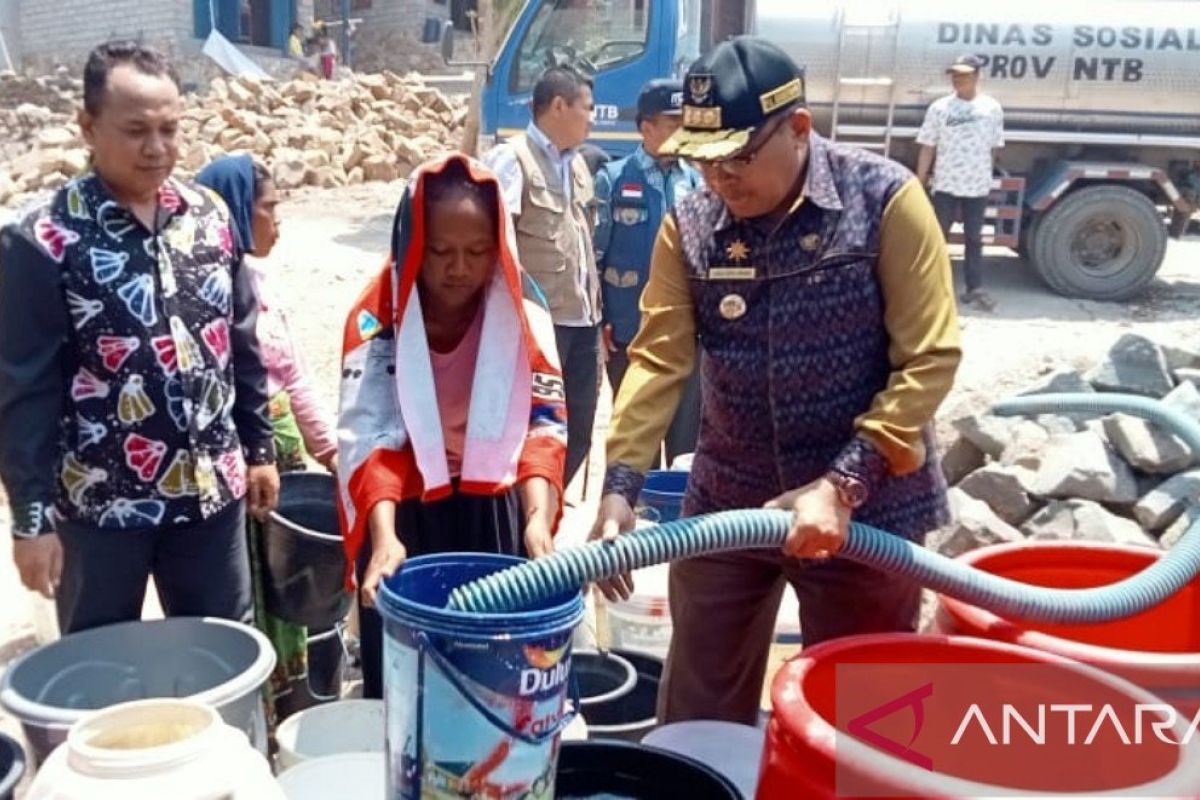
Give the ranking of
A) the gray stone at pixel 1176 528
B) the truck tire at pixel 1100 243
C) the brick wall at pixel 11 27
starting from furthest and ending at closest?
the brick wall at pixel 11 27 < the truck tire at pixel 1100 243 < the gray stone at pixel 1176 528

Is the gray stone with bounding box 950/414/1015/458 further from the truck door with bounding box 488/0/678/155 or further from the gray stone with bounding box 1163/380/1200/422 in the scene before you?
the truck door with bounding box 488/0/678/155

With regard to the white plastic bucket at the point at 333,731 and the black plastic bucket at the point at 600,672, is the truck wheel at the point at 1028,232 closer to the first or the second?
the black plastic bucket at the point at 600,672

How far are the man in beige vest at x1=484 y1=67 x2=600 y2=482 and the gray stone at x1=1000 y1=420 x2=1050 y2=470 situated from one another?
1678 mm

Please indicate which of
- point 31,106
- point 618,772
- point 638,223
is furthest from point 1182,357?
point 31,106

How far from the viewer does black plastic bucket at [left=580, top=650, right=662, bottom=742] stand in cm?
270

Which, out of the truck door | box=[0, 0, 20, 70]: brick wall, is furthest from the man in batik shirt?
box=[0, 0, 20, 70]: brick wall

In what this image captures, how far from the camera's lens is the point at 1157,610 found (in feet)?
7.79

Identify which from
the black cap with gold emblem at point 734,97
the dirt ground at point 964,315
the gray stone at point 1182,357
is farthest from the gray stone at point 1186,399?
the black cap with gold emblem at point 734,97

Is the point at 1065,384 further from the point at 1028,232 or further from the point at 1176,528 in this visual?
the point at 1028,232

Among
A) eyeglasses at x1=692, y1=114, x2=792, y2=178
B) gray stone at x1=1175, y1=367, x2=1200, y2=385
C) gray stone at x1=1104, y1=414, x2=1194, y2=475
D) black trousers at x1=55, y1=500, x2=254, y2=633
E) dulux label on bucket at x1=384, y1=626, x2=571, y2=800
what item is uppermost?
eyeglasses at x1=692, y1=114, x2=792, y2=178

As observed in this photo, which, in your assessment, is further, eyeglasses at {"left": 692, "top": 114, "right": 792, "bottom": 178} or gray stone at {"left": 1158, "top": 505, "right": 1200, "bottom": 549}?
gray stone at {"left": 1158, "top": 505, "right": 1200, "bottom": 549}

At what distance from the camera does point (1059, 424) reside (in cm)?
516

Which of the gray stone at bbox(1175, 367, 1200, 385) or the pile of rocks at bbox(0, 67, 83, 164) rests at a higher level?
the pile of rocks at bbox(0, 67, 83, 164)

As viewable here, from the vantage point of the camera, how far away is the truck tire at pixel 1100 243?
10.0 m
